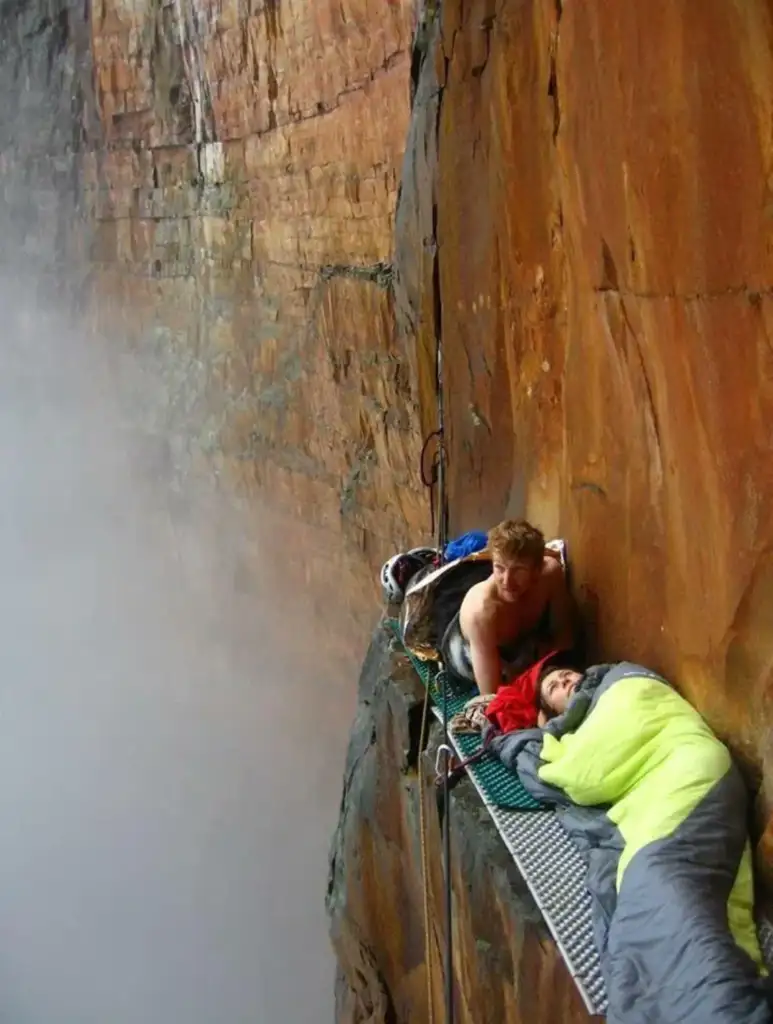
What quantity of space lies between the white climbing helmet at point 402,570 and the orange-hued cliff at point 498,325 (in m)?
0.29

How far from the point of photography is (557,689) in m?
2.76

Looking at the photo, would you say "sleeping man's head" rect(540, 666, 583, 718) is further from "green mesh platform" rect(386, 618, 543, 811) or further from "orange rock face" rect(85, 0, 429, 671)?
"orange rock face" rect(85, 0, 429, 671)

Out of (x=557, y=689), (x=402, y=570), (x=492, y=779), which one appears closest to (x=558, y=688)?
(x=557, y=689)

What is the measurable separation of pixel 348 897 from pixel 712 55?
10.9 feet

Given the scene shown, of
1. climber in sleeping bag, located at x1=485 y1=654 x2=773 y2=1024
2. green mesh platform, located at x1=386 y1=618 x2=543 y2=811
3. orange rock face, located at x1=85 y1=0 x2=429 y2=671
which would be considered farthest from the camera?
orange rock face, located at x1=85 y1=0 x2=429 y2=671

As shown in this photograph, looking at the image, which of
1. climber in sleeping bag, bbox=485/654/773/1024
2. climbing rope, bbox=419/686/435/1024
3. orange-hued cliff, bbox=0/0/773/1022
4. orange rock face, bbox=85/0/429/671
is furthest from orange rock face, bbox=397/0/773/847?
orange rock face, bbox=85/0/429/671

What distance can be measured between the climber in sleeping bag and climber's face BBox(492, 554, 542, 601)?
27 centimetres

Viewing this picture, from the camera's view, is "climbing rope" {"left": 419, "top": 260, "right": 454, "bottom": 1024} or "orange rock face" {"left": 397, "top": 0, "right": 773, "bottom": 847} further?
"climbing rope" {"left": 419, "top": 260, "right": 454, "bottom": 1024}

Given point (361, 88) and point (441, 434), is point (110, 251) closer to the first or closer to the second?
point (361, 88)

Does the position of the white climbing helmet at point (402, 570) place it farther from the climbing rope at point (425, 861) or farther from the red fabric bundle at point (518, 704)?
the red fabric bundle at point (518, 704)

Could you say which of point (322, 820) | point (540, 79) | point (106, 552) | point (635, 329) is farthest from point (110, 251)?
point (635, 329)

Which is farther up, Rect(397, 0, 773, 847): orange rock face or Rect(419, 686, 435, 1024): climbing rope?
Rect(397, 0, 773, 847): orange rock face

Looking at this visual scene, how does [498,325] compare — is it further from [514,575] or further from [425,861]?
[425,861]

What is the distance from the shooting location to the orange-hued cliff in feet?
6.96
